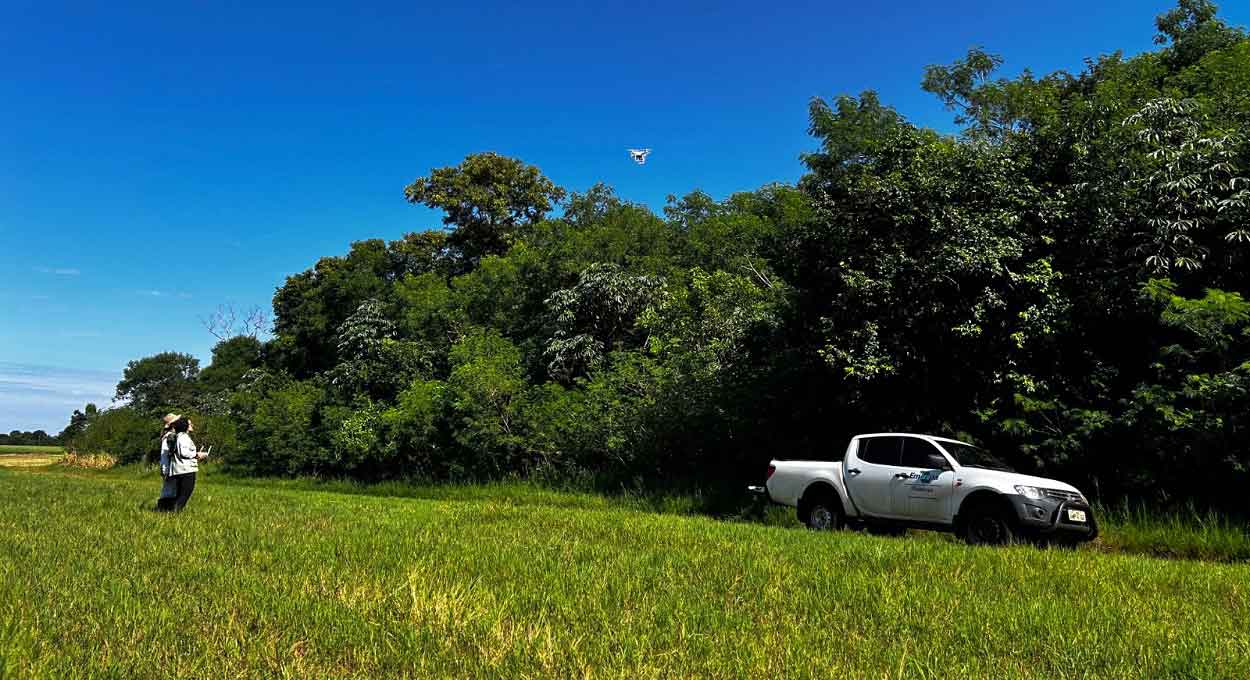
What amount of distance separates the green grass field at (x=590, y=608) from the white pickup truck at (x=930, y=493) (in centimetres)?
125

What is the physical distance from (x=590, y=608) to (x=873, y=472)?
7.79 m

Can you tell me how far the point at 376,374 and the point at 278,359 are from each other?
23.3 metres

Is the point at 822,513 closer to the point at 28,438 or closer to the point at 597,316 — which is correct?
the point at 597,316

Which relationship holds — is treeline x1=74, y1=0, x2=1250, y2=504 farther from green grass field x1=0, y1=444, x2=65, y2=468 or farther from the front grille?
green grass field x1=0, y1=444, x2=65, y2=468

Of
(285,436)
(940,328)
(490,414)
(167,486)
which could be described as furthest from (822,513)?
(285,436)

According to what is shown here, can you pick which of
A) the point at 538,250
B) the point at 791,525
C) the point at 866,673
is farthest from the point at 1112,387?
the point at 538,250

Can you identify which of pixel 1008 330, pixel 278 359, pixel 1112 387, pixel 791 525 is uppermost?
pixel 278 359

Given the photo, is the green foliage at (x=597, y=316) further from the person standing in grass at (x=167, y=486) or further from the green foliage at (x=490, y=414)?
the person standing in grass at (x=167, y=486)

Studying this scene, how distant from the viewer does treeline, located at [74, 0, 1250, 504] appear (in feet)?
40.1

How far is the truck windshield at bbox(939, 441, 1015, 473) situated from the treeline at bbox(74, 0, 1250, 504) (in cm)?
187

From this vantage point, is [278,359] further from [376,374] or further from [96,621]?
[96,621]

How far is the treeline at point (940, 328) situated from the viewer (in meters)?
12.2

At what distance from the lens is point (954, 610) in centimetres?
520

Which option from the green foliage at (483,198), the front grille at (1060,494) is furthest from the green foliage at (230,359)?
the front grille at (1060,494)
